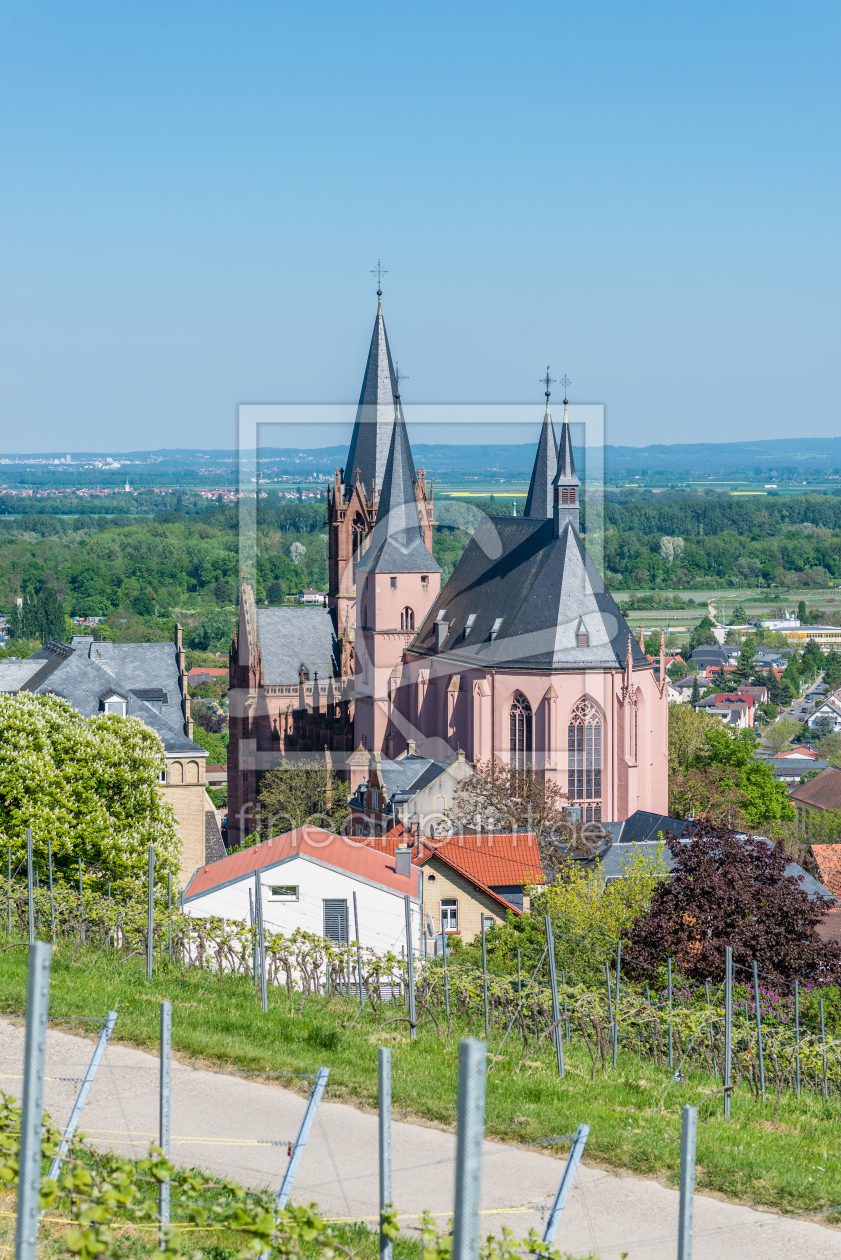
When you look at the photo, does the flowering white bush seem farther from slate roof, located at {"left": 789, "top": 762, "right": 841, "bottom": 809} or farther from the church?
slate roof, located at {"left": 789, "top": 762, "right": 841, "bottom": 809}

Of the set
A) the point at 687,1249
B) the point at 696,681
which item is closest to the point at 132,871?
the point at 687,1249

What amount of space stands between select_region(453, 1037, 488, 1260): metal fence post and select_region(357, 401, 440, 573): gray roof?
6050 centimetres

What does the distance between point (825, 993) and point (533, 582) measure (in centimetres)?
3172

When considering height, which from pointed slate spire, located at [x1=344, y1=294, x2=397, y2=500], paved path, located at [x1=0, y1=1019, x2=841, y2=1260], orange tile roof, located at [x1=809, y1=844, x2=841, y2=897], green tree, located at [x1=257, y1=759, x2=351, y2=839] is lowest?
orange tile roof, located at [x1=809, y1=844, x2=841, y2=897]

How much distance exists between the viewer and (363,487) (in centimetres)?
7056

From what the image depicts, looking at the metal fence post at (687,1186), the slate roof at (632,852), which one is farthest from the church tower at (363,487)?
the metal fence post at (687,1186)

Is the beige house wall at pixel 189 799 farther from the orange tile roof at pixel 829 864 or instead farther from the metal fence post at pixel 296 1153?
the metal fence post at pixel 296 1153

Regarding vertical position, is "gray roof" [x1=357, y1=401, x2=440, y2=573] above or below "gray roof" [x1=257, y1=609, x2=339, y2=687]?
above

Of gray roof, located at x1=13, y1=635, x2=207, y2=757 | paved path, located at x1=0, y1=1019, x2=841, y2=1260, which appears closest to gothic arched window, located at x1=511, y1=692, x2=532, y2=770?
gray roof, located at x1=13, y1=635, x2=207, y2=757

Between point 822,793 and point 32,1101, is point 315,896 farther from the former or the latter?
point 822,793

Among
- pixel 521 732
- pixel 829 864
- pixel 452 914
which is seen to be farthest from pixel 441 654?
pixel 452 914

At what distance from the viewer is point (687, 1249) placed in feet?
Answer: 25.4

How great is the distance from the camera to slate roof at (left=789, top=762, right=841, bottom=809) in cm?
Result: 8744

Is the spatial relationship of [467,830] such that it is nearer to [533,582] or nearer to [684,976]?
[533,582]
